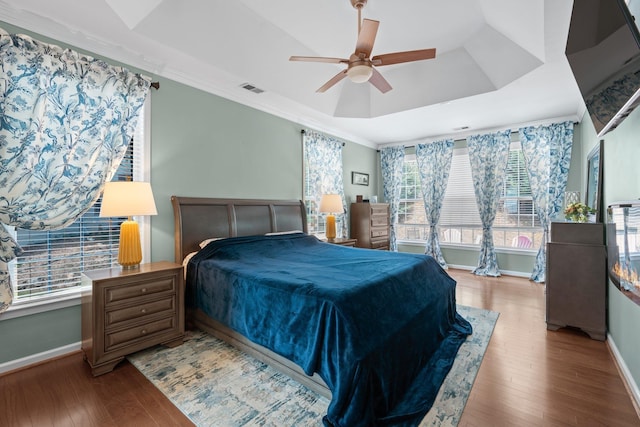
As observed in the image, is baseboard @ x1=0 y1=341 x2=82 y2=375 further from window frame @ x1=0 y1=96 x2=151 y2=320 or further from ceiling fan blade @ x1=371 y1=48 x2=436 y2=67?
ceiling fan blade @ x1=371 y1=48 x2=436 y2=67

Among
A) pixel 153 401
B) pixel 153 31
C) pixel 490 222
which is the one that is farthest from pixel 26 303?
pixel 490 222

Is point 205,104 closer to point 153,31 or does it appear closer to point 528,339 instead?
point 153,31

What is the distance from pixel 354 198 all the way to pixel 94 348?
15.5 ft

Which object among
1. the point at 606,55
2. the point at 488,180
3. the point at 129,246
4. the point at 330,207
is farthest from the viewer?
the point at 488,180

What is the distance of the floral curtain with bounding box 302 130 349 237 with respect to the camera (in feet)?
15.9

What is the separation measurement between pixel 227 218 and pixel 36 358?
2.02m

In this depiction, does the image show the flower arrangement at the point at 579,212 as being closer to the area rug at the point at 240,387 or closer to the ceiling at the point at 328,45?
the ceiling at the point at 328,45

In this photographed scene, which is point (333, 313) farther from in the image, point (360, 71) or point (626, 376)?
point (626, 376)

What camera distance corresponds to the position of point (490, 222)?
529cm

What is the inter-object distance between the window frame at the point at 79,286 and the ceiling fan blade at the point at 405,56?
2.34 m

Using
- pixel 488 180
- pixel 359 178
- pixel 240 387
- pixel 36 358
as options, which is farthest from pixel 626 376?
pixel 359 178

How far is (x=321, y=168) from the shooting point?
16.6 ft

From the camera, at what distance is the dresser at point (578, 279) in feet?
9.43

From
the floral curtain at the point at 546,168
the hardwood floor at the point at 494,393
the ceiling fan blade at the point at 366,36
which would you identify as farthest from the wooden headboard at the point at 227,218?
the floral curtain at the point at 546,168
